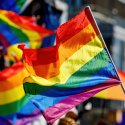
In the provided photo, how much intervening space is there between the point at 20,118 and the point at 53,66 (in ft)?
8.01

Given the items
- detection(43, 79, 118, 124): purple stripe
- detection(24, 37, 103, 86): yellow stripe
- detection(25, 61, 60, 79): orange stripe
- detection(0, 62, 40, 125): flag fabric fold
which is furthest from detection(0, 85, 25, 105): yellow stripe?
detection(43, 79, 118, 124): purple stripe

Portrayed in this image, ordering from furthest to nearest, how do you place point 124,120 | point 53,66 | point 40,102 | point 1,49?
1. point 124,120
2. point 1,49
3. point 53,66
4. point 40,102

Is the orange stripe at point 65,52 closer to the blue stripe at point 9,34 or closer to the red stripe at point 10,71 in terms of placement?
the red stripe at point 10,71

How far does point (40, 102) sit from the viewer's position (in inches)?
261

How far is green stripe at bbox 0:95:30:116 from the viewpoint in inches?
363

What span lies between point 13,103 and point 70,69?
2.61 meters

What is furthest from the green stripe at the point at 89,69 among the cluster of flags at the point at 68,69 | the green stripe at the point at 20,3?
the green stripe at the point at 20,3

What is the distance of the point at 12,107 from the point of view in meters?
9.36

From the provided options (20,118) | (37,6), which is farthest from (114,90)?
(37,6)

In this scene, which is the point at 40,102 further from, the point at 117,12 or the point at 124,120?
→ the point at 117,12

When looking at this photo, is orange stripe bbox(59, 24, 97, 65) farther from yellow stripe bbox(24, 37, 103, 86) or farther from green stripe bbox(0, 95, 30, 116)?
green stripe bbox(0, 95, 30, 116)

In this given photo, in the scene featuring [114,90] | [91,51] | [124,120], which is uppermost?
[91,51]

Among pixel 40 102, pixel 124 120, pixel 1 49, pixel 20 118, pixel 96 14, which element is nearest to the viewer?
pixel 40 102

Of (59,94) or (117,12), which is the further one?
(117,12)
